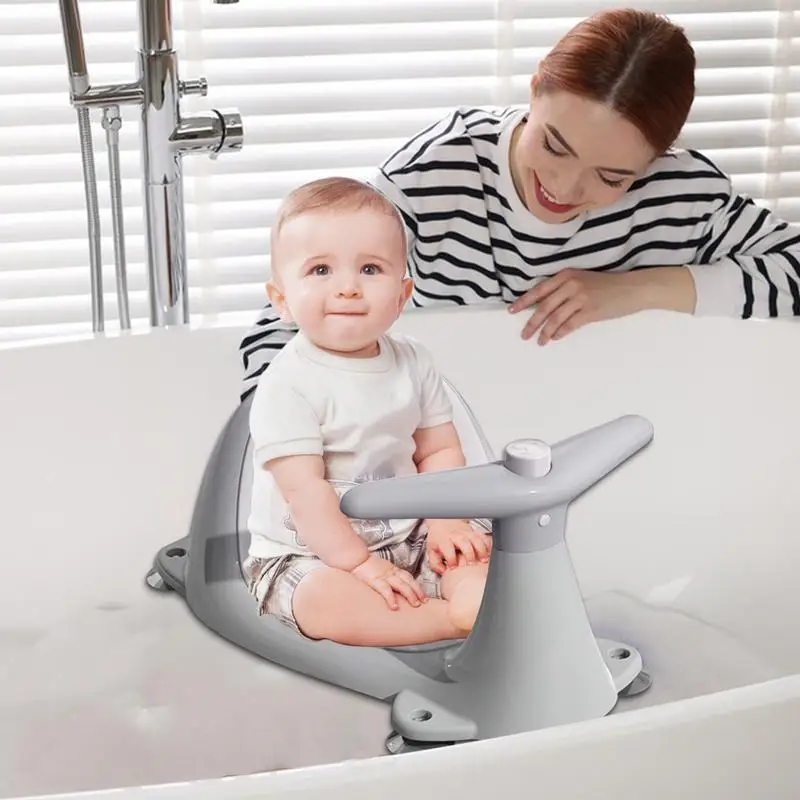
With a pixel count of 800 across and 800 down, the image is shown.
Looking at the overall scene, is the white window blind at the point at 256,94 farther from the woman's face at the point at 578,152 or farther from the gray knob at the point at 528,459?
the gray knob at the point at 528,459

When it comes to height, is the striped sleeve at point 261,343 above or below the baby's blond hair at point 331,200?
below

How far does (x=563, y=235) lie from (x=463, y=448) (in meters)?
0.35

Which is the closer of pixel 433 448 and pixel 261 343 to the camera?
pixel 433 448

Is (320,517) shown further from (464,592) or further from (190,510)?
(190,510)

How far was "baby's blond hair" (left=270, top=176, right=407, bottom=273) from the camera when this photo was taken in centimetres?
135

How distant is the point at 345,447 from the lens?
137cm

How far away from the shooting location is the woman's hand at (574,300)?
5.56ft

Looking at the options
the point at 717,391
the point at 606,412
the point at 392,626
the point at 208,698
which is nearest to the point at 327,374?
the point at 392,626

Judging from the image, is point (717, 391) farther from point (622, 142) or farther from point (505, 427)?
point (622, 142)

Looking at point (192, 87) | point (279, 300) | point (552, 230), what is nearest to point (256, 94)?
point (192, 87)

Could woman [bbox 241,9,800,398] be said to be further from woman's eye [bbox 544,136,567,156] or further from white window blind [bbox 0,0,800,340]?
white window blind [bbox 0,0,800,340]

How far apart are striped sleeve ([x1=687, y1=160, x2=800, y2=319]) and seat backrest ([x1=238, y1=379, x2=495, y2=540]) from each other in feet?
1.28

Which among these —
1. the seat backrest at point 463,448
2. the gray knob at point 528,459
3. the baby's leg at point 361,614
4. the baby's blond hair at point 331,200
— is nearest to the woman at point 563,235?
the seat backrest at point 463,448

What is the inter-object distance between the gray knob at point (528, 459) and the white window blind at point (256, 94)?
32.0 inches
